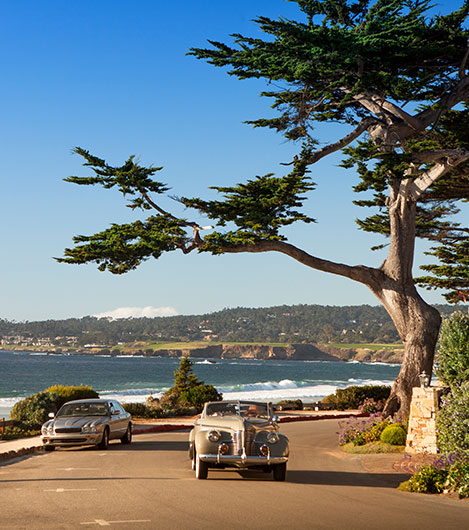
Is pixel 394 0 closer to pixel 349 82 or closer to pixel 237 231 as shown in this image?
pixel 349 82

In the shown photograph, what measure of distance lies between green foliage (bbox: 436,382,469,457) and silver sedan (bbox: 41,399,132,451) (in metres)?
10.3

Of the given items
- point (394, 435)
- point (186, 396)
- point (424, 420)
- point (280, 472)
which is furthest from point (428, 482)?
point (186, 396)

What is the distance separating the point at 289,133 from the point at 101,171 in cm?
719

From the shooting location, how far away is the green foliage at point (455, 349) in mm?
19688

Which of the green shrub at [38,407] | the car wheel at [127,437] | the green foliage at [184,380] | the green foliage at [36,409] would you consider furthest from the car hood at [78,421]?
the green foliage at [184,380]

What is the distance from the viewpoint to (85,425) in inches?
803

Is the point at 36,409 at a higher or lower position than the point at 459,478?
lower

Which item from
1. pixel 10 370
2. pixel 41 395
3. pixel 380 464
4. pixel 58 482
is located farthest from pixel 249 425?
pixel 10 370

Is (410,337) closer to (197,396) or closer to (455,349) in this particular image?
(455,349)

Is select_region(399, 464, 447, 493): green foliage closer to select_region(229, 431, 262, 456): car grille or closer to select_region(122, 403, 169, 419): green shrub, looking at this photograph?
select_region(229, 431, 262, 456): car grille

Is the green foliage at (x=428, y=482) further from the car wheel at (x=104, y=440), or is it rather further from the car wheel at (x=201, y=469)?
the car wheel at (x=104, y=440)

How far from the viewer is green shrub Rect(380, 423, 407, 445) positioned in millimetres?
21703

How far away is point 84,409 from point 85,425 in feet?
4.32

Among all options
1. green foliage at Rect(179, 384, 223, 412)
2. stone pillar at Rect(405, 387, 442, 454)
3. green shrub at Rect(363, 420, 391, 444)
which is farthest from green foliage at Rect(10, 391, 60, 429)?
stone pillar at Rect(405, 387, 442, 454)
